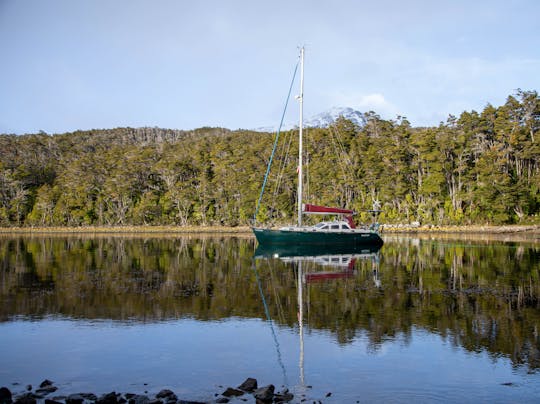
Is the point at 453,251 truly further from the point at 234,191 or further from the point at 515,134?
the point at 234,191

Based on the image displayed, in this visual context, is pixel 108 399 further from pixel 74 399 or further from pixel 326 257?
pixel 326 257

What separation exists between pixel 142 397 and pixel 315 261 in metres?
21.9

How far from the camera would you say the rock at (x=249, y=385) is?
9.37m

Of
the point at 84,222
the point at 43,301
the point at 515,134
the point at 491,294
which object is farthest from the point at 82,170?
the point at 491,294

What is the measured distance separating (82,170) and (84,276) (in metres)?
67.3

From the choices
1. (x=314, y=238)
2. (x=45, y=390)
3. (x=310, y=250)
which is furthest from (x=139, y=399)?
(x=314, y=238)

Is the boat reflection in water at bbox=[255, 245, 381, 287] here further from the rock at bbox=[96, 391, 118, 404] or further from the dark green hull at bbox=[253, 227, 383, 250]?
the rock at bbox=[96, 391, 118, 404]

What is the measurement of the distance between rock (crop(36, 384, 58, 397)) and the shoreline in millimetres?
52153

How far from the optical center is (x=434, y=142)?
64312 millimetres

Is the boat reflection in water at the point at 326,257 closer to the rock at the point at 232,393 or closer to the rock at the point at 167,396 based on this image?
the rock at the point at 232,393

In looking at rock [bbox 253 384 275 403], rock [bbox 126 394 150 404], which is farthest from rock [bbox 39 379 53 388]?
rock [bbox 253 384 275 403]

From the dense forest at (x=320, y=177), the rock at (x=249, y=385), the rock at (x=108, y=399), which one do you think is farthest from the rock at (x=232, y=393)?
the dense forest at (x=320, y=177)

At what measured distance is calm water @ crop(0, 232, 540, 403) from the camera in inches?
392

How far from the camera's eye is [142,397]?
29.0ft
